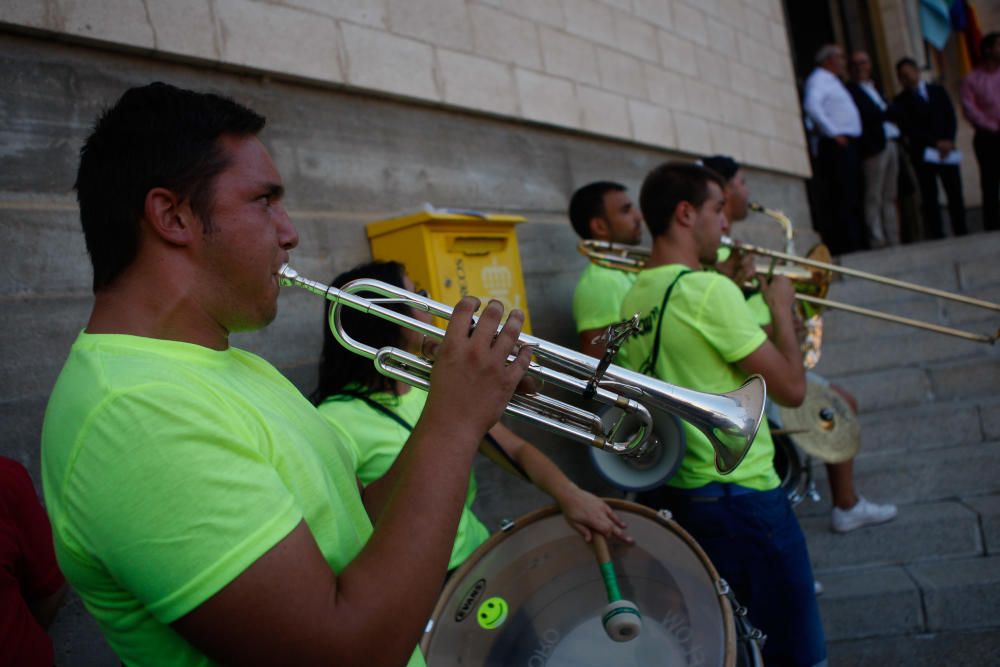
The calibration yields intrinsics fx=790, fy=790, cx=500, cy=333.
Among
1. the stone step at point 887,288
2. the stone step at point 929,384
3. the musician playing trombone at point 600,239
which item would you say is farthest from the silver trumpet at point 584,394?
the stone step at point 887,288

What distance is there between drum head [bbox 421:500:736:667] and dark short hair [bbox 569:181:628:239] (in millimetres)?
2500

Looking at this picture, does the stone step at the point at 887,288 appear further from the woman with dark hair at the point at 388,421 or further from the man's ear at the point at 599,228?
the woman with dark hair at the point at 388,421

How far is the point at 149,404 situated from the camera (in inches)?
39.2

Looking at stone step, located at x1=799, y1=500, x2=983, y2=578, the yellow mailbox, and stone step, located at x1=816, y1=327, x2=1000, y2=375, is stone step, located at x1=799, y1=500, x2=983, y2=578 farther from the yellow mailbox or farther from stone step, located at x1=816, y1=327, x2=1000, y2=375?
the yellow mailbox

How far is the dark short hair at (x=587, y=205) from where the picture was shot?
436cm

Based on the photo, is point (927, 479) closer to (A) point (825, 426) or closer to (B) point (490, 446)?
(A) point (825, 426)

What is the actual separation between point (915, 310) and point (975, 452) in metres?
1.81

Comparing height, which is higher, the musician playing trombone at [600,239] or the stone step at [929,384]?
the musician playing trombone at [600,239]

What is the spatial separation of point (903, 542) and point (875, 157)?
16.2ft

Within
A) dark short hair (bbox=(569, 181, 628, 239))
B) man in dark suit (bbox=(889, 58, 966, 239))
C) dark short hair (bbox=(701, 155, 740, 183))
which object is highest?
man in dark suit (bbox=(889, 58, 966, 239))

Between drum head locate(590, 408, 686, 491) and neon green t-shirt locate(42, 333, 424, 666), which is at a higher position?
neon green t-shirt locate(42, 333, 424, 666)

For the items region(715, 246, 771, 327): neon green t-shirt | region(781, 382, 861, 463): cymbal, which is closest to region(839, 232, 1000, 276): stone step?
region(781, 382, 861, 463): cymbal

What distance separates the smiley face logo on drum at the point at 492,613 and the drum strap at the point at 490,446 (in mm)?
476

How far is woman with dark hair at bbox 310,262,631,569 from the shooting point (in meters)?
2.11
